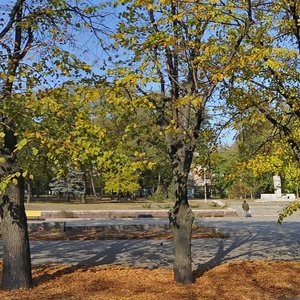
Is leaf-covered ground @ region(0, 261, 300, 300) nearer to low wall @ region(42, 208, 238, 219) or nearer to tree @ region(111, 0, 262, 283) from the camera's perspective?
tree @ region(111, 0, 262, 283)

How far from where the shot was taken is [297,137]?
25.9 feet

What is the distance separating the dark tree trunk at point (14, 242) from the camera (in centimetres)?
739

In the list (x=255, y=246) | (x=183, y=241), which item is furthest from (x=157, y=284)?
(x=255, y=246)

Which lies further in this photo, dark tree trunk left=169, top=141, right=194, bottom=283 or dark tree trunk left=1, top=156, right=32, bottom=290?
dark tree trunk left=169, top=141, right=194, bottom=283

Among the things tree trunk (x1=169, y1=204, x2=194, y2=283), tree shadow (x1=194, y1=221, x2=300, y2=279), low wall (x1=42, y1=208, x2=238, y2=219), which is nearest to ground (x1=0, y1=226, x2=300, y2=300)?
tree trunk (x1=169, y1=204, x2=194, y2=283)

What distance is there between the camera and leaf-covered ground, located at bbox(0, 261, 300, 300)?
22.5 ft

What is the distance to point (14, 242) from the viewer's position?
7.44 meters

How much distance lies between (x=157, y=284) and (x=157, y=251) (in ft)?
17.5

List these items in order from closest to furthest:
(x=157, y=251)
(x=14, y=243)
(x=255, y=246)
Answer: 1. (x=14, y=243)
2. (x=157, y=251)
3. (x=255, y=246)

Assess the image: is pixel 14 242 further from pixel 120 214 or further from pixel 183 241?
pixel 120 214

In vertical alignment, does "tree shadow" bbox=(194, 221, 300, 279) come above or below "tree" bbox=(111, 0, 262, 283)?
below

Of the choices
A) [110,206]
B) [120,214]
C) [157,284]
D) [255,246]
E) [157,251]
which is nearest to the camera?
[157,284]

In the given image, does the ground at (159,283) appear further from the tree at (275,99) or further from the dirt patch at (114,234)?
the dirt patch at (114,234)

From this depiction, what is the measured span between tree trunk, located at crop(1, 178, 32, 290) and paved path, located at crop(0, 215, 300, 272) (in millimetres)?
3496
